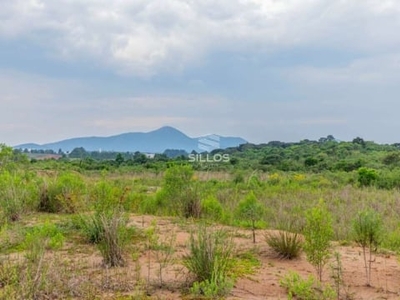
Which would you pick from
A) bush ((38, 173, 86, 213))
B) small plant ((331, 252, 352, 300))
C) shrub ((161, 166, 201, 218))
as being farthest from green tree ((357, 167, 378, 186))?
small plant ((331, 252, 352, 300))

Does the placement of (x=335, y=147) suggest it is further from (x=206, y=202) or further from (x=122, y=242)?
(x=122, y=242)

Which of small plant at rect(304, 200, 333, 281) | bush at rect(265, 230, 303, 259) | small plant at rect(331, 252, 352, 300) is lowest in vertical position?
small plant at rect(331, 252, 352, 300)

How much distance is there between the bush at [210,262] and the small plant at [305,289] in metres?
0.60

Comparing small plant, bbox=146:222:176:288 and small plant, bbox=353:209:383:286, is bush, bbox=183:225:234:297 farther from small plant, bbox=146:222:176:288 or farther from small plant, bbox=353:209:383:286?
small plant, bbox=353:209:383:286

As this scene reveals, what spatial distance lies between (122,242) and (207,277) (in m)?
1.30

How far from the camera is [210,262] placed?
15.2 ft

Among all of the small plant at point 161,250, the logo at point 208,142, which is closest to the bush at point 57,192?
the small plant at point 161,250

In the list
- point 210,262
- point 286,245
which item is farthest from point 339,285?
point 210,262

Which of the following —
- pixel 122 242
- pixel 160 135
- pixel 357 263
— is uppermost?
pixel 160 135

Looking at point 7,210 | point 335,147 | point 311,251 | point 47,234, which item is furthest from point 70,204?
point 335,147

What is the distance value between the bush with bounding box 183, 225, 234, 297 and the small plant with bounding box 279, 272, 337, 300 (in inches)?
23.5

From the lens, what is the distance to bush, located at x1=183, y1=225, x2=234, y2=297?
4.32 meters

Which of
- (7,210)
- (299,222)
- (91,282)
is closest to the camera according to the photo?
(91,282)

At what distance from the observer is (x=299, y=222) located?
8398mm
